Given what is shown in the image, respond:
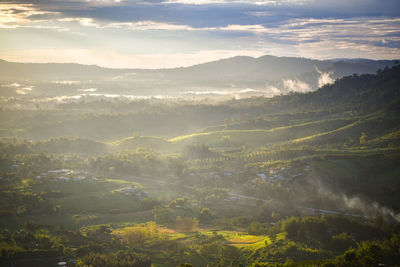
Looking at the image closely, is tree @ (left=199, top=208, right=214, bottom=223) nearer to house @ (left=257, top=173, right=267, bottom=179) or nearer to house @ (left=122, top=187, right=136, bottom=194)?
house @ (left=122, top=187, right=136, bottom=194)

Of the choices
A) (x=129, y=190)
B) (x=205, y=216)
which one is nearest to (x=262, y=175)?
(x=205, y=216)

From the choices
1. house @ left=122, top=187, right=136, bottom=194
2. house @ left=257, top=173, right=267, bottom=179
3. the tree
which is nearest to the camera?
the tree

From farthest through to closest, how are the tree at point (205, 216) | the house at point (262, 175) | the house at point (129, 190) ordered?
the house at point (262, 175) < the house at point (129, 190) < the tree at point (205, 216)

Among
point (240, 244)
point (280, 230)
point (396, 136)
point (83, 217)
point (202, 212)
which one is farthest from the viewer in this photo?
point (396, 136)

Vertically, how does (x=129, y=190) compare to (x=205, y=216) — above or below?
above

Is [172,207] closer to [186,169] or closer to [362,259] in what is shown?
[186,169]

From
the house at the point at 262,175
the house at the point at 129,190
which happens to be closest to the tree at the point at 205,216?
the house at the point at 129,190

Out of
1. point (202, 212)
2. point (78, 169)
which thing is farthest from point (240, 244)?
point (78, 169)

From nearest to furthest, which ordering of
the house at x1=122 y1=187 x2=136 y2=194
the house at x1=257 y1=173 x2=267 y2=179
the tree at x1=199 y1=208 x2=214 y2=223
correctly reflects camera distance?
1. the tree at x1=199 y1=208 x2=214 y2=223
2. the house at x1=122 y1=187 x2=136 y2=194
3. the house at x1=257 y1=173 x2=267 y2=179

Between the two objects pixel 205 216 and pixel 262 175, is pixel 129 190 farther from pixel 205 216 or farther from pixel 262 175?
pixel 262 175

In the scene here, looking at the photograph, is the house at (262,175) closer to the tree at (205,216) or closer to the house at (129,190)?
the tree at (205,216)


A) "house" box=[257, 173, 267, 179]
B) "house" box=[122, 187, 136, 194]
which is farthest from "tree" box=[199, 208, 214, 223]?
"house" box=[257, 173, 267, 179]
